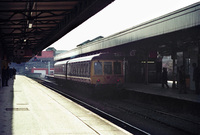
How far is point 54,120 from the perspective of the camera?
8898 mm

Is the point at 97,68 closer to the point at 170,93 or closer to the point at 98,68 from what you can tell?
the point at 98,68

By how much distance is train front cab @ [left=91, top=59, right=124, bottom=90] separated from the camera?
17141 millimetres

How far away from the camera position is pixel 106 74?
57.1ft

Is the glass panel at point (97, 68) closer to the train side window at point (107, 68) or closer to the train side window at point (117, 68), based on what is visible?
the train side window at point (107, 68)

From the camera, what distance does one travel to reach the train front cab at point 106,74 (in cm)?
1714

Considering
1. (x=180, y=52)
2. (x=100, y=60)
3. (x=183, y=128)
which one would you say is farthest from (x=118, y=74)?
(x=183, y=128)

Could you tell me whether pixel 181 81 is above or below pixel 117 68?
below

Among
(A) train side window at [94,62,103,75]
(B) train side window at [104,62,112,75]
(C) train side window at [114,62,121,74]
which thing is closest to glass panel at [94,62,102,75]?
(A) train side window at [94,62,103,75]

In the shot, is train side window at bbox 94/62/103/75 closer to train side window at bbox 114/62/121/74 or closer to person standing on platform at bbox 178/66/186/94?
train side window at bbox 114/62/121/74

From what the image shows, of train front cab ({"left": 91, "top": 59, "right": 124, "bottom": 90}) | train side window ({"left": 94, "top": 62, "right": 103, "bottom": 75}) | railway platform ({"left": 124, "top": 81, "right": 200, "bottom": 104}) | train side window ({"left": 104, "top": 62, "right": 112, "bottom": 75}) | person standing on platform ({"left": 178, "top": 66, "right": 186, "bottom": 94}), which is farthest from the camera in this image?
train side window ({"left": 104, "top": 62, "right": 112, "bottom": 75})

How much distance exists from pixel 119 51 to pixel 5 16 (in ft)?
50.7

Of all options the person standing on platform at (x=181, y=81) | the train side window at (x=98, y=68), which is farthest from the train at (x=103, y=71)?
the person standing on platform at (x=181, y=81)

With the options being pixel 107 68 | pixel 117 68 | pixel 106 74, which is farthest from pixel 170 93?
pixel 107 68

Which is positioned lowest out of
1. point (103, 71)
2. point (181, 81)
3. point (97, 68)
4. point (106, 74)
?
point (181, 81)
